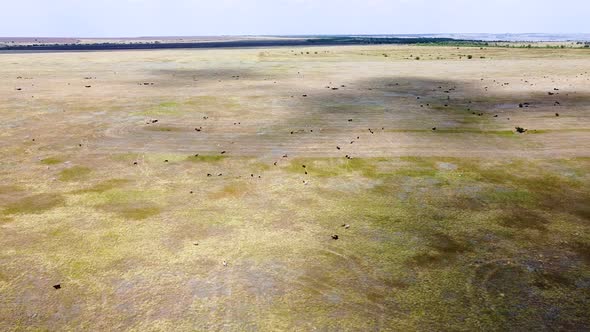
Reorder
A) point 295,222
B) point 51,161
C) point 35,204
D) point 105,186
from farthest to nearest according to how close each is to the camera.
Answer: point 51,161 < point 105,186 < point 35,204 < point 295,222

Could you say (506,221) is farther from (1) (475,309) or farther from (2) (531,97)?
(2) (531,97)

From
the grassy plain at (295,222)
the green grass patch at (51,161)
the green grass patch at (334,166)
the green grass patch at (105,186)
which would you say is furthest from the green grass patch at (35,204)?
the green grass patch at (334,166)

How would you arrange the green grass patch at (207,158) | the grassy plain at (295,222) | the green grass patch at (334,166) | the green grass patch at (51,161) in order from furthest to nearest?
the green grass patch at (207,158) → the green grass patch at (51,161) → the green grass patch at (334,166) → the grassy plain at (295,222)

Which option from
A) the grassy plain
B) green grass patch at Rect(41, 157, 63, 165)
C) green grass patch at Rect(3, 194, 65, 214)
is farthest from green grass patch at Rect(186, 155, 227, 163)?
green grass patch at Rect(3, 194, 65, 214)

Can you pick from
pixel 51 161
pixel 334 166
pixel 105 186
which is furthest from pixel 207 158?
pixel 51 161

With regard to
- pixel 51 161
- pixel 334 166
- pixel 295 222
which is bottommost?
pixel 295 222

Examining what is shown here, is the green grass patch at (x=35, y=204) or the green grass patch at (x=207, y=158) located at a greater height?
the green grass patch at (x=207, y=158)

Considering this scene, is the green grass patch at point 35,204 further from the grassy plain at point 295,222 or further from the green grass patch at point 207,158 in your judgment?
the green grass patch at point 207,158

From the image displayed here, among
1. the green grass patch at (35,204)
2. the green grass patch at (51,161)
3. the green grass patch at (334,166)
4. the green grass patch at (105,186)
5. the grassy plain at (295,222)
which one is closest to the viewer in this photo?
the grassy plain at (295,222)

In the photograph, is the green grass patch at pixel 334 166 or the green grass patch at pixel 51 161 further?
the green grass patch at pixel 51 161

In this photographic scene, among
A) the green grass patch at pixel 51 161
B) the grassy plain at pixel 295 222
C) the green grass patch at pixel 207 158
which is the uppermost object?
the green grass patch at pixel 51 161

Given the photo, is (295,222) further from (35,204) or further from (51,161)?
(51,161)

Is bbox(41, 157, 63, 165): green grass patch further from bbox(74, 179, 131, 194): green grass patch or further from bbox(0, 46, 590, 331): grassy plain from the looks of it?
bbox(74, 179, 131, 194): green grass patch
